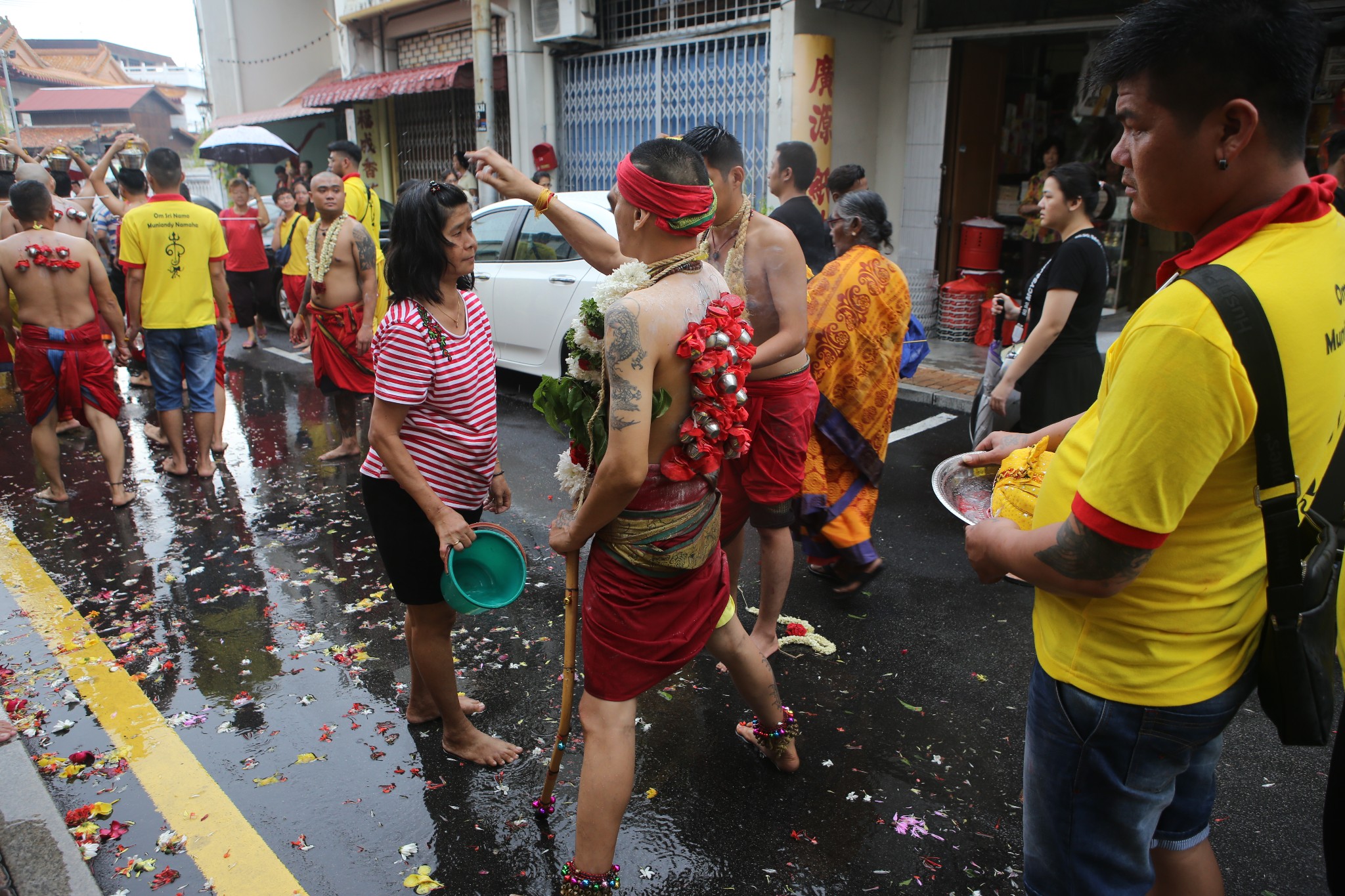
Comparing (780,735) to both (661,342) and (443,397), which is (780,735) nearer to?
(661,342)

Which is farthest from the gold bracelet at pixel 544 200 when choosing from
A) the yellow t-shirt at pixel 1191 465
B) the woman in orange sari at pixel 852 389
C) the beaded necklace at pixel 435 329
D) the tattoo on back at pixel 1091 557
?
the tattoo on back at pixel 1091 557

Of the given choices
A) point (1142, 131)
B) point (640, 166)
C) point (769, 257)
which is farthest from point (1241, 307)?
point (769, 257)

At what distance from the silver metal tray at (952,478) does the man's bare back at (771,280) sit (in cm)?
195

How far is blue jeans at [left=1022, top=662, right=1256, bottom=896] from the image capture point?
156 cm

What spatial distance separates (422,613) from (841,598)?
208cm

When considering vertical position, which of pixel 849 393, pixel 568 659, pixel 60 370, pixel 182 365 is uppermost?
pixel 849 393

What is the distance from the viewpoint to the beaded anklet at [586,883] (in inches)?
87.2

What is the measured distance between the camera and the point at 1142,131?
4.71 feet

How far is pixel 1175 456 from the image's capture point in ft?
4.39

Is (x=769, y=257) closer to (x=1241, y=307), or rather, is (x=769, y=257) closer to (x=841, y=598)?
(x=841, y=598)

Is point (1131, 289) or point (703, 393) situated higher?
point (703, 393)

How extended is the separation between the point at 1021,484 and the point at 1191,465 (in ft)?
2.19

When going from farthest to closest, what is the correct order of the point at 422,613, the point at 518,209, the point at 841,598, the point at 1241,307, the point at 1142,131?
the point at 518,209 < the point at 841,598 < the point at 422,613 < the point at 1142,131 < the point at 1241,307

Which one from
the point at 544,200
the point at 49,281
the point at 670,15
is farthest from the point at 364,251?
the point at 670,15
